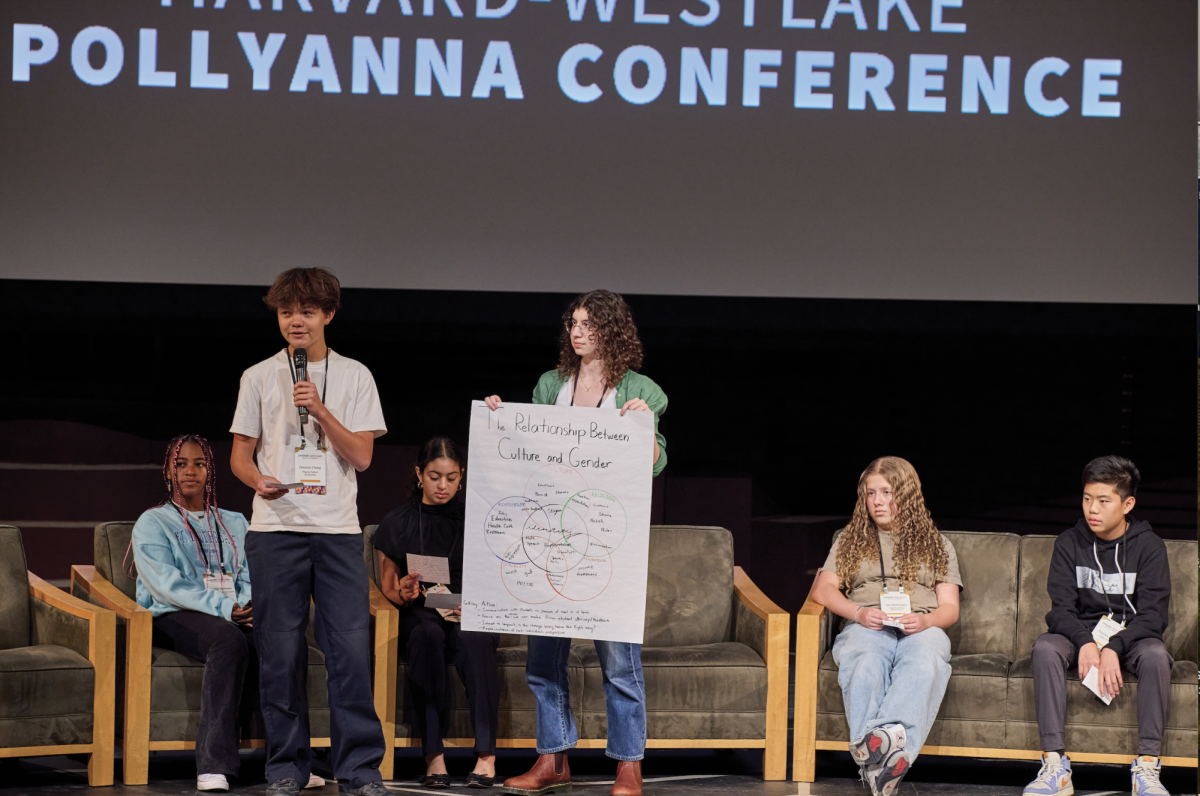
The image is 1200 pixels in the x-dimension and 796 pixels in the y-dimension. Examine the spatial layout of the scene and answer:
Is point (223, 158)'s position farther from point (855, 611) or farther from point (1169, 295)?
point (1169, 295)

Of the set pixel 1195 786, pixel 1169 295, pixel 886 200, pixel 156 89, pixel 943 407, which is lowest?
pixel 1195 786

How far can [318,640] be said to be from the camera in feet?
12.2

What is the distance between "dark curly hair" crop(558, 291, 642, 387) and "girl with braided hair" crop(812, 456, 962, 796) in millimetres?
951

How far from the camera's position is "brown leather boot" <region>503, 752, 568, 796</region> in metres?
3.76

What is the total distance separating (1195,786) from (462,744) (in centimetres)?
235

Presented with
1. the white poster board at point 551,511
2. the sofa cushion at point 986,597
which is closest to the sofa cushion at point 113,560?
the white poster board at point 551,511

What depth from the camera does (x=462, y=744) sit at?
3.99 meters

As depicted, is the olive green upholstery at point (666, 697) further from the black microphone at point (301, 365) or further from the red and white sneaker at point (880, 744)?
the black microphone at point (301, 365)

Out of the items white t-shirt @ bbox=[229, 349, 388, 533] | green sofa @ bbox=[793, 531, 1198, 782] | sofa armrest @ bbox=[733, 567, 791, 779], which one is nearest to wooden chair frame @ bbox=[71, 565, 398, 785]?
white t-shirt @ bbox=[229, 349, 388, 533]

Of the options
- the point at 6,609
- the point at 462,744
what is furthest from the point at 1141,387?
the point at 6,609

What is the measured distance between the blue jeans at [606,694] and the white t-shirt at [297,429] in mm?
700

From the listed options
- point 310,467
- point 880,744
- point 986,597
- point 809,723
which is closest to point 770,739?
point 809,723

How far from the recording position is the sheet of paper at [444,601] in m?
4.01

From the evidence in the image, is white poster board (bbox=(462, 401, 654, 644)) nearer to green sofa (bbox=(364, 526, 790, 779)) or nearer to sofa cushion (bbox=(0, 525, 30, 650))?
green sofa (bbox=(364, 526, 790, 779))
